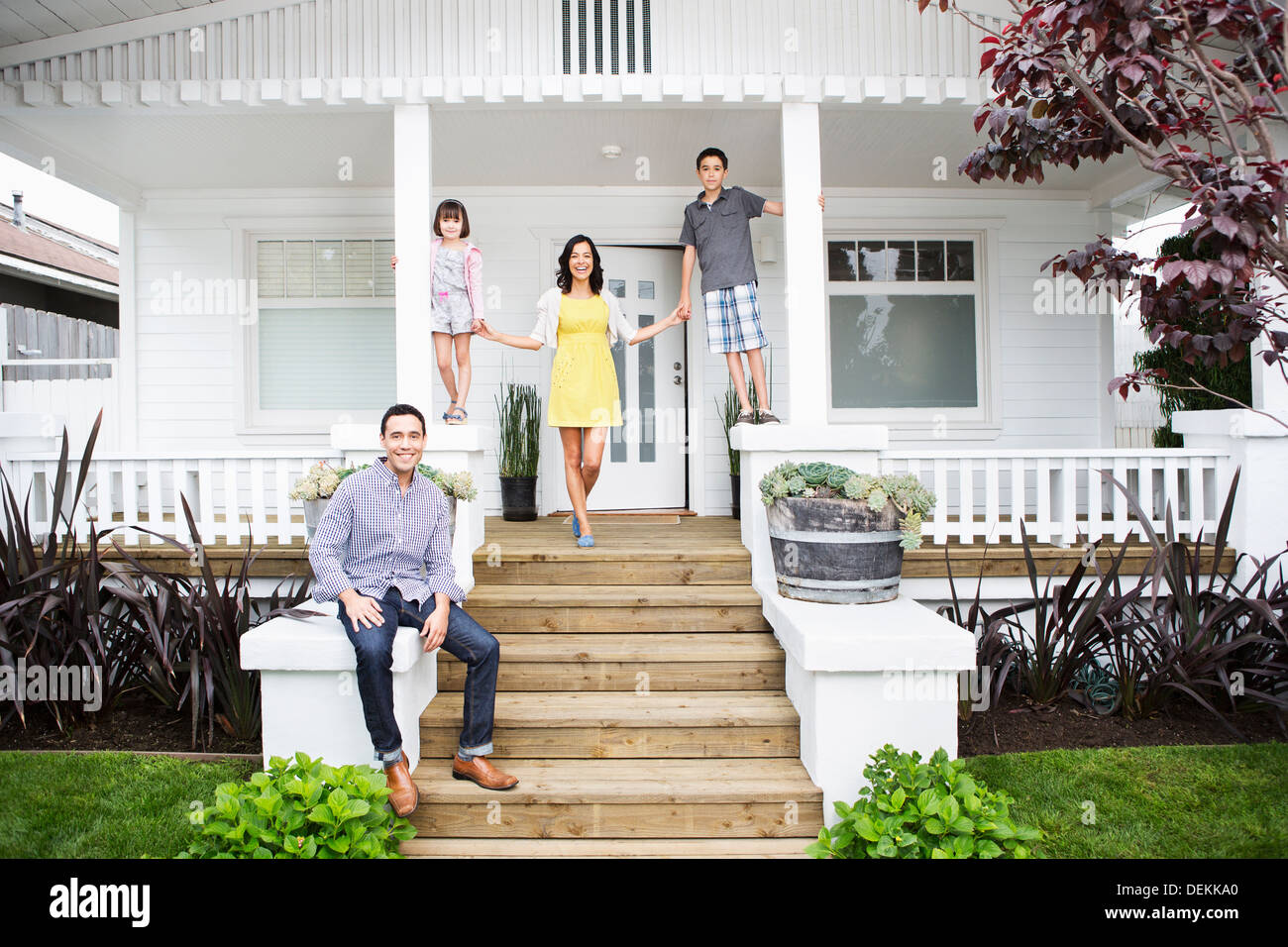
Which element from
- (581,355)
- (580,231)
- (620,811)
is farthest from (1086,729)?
(580,231)

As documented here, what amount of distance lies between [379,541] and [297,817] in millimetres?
886

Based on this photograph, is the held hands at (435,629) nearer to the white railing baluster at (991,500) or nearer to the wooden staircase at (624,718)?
the wooden staircase at (624,718)

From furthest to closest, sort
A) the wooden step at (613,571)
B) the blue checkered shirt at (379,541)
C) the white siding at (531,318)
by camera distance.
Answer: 1. the white siding at (531,318)
2. the wooden step at (613,571)
3. the blue checkered shirt at (379,541)

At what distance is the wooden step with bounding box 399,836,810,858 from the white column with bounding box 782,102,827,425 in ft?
7.40

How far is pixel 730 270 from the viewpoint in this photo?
4.59 m

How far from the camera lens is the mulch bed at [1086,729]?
3309mm

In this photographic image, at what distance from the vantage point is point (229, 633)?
133 inches

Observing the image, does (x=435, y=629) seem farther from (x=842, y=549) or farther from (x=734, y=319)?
(x=734, y=319)

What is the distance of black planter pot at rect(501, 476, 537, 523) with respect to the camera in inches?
227

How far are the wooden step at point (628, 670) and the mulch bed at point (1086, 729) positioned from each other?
82 centimetres

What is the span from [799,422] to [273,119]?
136 inches

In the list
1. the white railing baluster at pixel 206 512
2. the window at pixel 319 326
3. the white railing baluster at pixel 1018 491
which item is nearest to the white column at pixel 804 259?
the white railing baluster at pixel 1018 491
